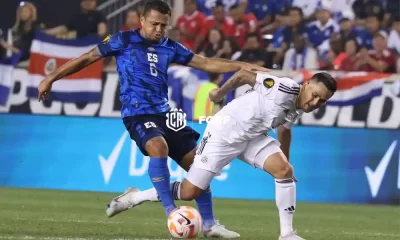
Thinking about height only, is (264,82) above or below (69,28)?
above

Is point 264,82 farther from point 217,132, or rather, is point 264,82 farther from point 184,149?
point 184,149

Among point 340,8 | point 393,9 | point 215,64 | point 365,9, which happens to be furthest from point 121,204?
point 393,9

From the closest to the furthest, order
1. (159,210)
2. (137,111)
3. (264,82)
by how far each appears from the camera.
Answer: (264,82)
(137,111)
(159,210)

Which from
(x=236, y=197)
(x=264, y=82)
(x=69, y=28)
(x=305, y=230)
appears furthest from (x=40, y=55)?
(x=264, y=82)

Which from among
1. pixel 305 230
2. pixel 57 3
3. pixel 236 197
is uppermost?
pixel 57 3

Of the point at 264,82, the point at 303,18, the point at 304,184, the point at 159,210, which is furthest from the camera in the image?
the point at 303,18

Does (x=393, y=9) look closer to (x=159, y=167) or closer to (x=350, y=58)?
(x=350, y=58)

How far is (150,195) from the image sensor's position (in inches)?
343

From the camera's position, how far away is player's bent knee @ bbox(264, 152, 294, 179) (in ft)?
26.2

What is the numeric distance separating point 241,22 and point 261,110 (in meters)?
8.60

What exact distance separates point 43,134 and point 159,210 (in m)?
3.96

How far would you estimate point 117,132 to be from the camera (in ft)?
51.3

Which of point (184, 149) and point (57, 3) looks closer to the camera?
point (184, 149)

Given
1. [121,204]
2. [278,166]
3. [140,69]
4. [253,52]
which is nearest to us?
[278,166]
